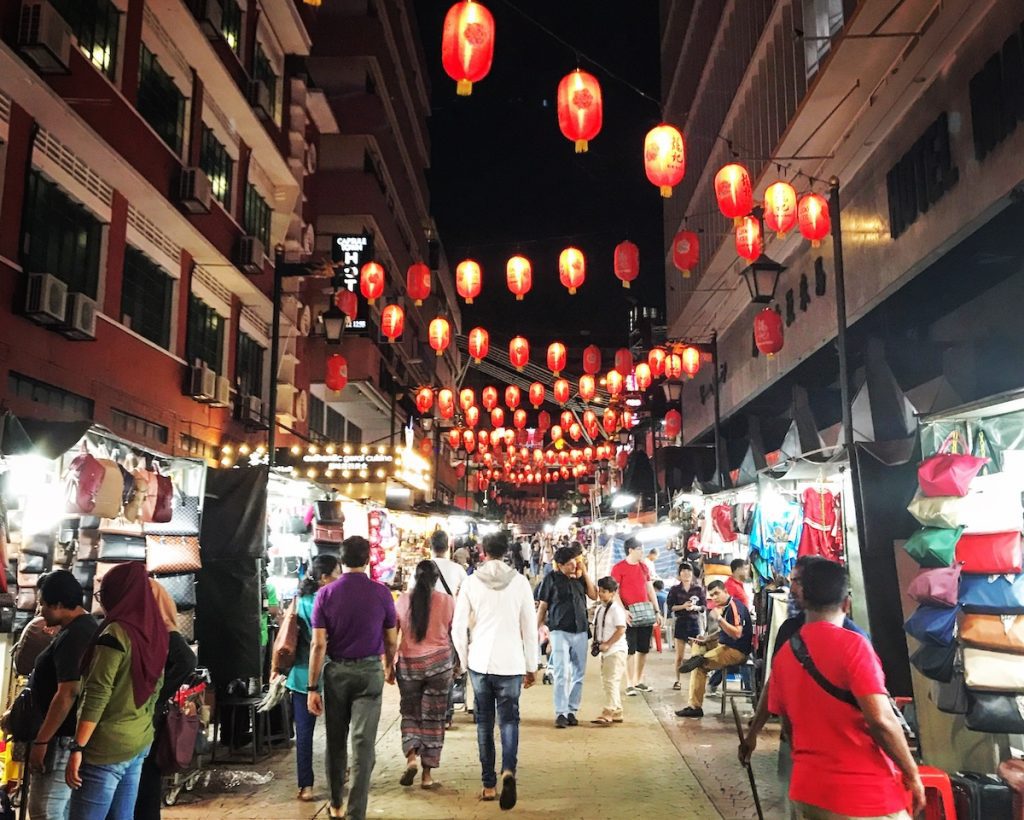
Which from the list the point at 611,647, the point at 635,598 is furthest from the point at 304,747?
the point at 635,598

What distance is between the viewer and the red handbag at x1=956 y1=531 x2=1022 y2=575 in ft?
17.8

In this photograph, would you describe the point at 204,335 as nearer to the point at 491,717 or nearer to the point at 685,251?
the point at 685,251

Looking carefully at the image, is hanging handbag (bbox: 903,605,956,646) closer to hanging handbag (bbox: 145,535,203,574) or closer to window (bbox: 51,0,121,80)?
hanging handbag (bbox: 145,535,203,574)

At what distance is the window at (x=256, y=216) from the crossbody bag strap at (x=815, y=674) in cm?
1781

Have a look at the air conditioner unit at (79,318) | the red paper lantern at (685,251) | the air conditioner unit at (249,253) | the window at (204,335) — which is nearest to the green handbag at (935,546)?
the air conditioner unit at (79,318)

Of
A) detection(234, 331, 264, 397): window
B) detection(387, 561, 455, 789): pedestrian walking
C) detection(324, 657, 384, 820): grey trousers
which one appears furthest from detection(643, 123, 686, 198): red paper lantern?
detection(234, 331, 264, 397): window

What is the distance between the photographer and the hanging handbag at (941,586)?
5578 millimetres

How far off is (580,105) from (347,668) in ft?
24.3

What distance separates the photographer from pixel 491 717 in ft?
24.4

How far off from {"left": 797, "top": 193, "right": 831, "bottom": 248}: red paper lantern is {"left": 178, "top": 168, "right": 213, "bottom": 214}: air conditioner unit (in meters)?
10.5

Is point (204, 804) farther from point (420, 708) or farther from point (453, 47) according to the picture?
point (453, 47)

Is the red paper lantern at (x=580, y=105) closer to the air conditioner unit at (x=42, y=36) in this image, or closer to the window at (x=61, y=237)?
the air conditioner unit at (x=42, y=36)

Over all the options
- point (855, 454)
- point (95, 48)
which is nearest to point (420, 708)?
point (855, 454)

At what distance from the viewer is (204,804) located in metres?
7.21
